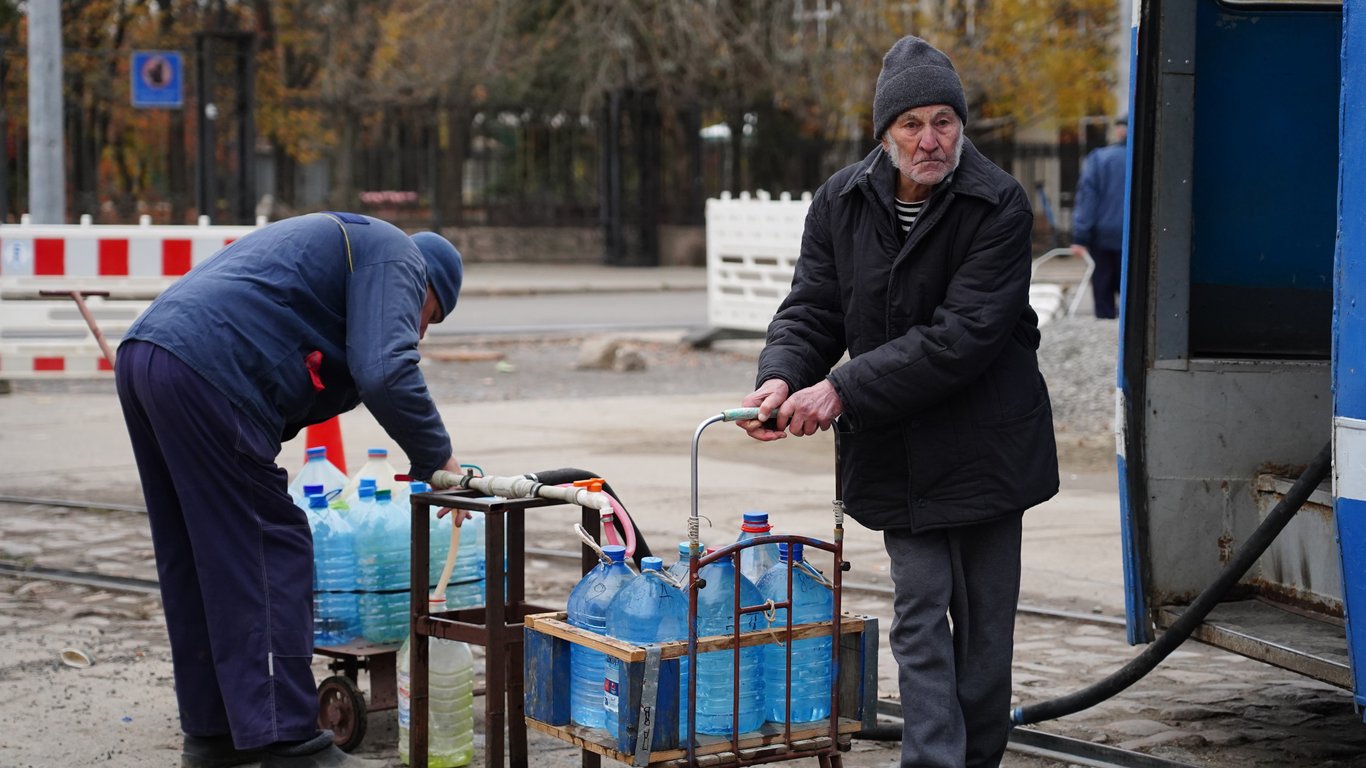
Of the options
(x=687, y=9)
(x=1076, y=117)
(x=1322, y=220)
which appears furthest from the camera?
(x=1076, y=117)

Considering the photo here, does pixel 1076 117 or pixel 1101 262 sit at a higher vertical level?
pixel 1076 117

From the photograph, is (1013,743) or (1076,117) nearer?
(1013,743)

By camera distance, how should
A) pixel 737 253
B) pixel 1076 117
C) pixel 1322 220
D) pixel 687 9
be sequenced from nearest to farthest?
pixel 1322 220, pixel 737 253, pixel 687 9, pixel 1076 117

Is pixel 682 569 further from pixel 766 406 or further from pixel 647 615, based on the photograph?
pixel 766 406

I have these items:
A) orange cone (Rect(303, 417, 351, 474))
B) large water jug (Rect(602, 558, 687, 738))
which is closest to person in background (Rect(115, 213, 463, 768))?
large water jug (Rect(602, 558, 687, 738))

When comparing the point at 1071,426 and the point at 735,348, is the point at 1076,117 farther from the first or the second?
the point at 1071,426

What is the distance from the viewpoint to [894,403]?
379cm

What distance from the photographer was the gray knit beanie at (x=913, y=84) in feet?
12.4

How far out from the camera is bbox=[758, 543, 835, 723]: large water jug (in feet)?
12.8

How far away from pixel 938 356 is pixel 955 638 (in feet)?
2.40

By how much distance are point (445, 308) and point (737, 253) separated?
36.8 feet

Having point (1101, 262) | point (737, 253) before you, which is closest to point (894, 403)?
point (1101, 262)

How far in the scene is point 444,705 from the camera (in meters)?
4.64

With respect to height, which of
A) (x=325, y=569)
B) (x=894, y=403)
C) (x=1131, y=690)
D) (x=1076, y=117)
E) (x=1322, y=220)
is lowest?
(x=1131, y=690)
